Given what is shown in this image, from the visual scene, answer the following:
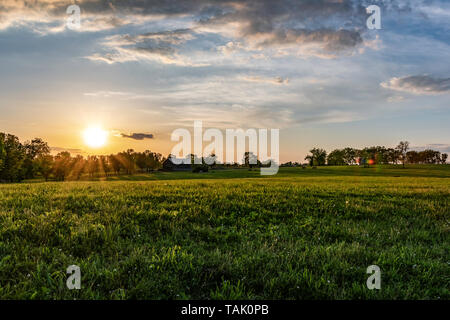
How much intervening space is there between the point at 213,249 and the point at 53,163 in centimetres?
8727

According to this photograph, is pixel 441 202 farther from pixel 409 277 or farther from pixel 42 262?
pixel 42 262

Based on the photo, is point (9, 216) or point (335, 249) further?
point (9, 216)

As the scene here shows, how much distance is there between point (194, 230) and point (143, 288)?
2643 mm

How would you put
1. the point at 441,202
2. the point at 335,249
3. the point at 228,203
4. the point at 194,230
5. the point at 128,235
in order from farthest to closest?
the point at 441,202 < the point at 228,203 < the point at 194,230 < the point at 128,235 < the point at 335,249

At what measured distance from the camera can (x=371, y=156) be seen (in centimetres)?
13588

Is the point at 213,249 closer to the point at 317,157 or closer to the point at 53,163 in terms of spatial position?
the point at 53,163

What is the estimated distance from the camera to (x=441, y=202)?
422 inches

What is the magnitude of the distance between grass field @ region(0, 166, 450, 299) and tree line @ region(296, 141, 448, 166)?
13545 centimetres

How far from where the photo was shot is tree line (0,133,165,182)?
5950 centimetres

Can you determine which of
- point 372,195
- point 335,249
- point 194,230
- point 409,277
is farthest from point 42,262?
point 372,195

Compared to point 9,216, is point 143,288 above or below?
below

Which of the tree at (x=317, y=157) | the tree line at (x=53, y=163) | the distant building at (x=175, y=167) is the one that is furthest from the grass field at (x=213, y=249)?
the tree at (x=317, y=157)

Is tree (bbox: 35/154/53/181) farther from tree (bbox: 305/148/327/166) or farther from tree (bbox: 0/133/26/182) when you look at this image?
tree (bbox: 305/148/327/166)
